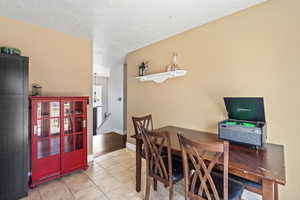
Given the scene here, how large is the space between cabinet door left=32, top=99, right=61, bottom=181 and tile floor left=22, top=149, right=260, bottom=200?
227mm

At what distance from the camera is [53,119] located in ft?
7.39

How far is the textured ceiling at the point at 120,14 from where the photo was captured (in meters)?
1.77

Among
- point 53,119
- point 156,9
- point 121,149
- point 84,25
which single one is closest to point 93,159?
point 121,149

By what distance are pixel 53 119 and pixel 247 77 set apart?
2970 mm

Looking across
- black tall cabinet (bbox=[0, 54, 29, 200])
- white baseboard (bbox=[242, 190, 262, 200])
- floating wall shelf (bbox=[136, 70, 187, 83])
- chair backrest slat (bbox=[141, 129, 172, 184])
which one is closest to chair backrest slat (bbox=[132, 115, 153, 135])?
chair backrest slat (bbox=[141, 129, 172, 184])

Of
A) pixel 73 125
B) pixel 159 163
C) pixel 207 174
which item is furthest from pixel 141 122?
pixel 207 174

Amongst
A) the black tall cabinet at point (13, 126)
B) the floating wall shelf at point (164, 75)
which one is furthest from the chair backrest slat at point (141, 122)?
the black tall cabinet at point (13, 126)

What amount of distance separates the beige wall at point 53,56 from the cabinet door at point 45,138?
42cm

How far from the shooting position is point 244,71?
1.87 metres

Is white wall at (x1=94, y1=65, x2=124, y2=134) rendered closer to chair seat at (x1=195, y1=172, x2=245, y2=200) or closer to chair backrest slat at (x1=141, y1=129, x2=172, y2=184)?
chair backrest slat at (x1=141, y1=129, x2=172, y2=184)

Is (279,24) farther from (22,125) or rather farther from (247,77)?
(22,125)

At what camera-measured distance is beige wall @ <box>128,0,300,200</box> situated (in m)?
1.56

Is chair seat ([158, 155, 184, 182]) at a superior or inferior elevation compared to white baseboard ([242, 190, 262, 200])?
superior

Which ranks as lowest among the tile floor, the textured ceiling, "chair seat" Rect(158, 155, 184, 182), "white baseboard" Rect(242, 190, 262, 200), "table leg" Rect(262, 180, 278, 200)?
the tile floor
